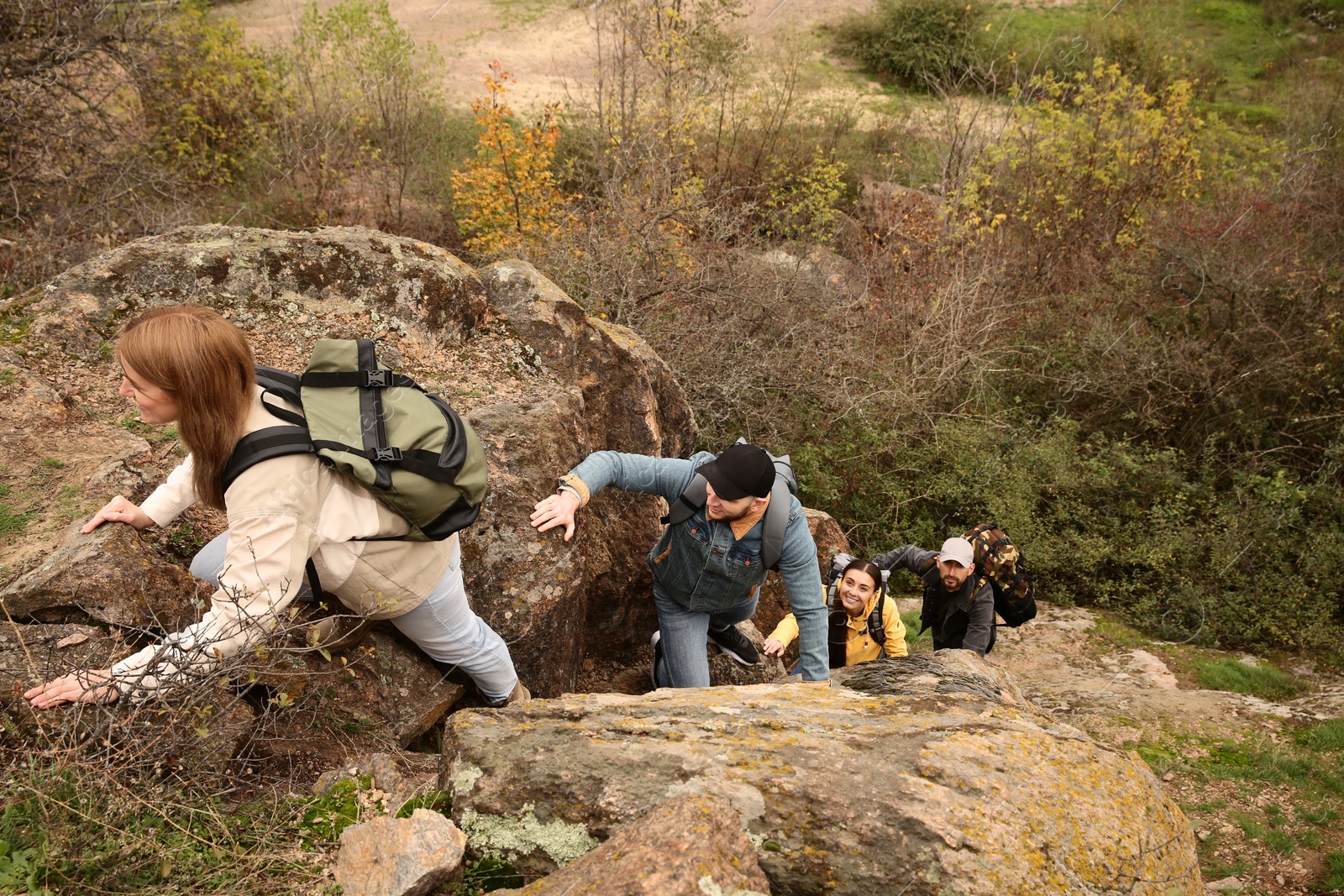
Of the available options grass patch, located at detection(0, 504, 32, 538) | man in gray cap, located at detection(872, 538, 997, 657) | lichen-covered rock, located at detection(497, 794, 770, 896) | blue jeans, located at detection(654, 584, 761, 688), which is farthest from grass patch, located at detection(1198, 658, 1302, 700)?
grass patch, located at detection(0, 504, 32, 538)

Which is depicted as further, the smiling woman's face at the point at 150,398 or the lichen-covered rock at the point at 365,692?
the lichen-covered rock at the point at 365,692

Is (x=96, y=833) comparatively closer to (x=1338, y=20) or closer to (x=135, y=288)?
(x=135, y=288)

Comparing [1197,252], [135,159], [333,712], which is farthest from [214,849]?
[1197,252]

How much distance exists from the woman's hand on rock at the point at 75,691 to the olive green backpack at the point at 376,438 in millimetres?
612

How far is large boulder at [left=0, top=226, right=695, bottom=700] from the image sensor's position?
3480 millimetres

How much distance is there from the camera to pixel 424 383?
4.43 metres

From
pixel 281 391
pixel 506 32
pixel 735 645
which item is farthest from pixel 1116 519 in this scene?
pixel 506 32

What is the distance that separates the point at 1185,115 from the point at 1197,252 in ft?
16.4

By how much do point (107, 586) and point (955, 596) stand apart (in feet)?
15.6

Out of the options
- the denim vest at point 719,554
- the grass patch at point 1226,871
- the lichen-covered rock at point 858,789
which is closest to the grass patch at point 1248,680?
the grass patch at point 1226,871

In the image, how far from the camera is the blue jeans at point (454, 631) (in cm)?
290

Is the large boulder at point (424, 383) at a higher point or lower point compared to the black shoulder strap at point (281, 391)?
lower

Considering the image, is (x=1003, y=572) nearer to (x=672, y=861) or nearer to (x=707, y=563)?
(x=707, y=563)

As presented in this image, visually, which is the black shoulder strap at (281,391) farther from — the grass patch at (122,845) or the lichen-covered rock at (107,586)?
the grass patch at (122,845)
